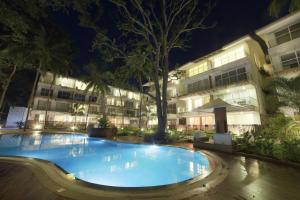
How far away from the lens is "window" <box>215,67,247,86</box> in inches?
749

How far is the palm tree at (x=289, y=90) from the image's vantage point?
10.6 meters

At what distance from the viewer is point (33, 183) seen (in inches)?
159

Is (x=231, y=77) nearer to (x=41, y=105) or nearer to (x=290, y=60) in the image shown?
(x=290, y=60)

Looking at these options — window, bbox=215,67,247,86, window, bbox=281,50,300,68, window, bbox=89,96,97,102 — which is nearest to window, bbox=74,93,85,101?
window, bbox=89,96,97,102

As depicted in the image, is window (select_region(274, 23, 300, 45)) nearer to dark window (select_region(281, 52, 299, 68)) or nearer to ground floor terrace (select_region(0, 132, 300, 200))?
dark window (select_region(281, 52, 299, 68))

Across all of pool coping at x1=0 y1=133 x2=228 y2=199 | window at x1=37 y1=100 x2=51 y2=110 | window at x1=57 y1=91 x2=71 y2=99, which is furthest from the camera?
window at x1=57 y1=91 x2=71 y2=99

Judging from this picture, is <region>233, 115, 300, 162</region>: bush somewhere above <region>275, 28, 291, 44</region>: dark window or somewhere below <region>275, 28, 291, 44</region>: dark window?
below

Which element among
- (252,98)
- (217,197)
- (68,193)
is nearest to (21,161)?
(68,193)

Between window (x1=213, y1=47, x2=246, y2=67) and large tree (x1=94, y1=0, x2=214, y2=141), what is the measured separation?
20.0 ft

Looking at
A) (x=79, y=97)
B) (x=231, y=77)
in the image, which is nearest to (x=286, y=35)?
(x=231, y=77)

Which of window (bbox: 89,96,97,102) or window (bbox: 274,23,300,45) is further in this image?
window (bbox: 89,96,97,102)

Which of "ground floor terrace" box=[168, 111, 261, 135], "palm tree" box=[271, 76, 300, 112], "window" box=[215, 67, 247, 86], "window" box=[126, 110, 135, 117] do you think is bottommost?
"ground floor terrace" box=[168, 111, 261, 135]

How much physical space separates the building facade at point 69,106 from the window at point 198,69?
14.9m

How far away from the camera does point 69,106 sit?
37406 millimetres
